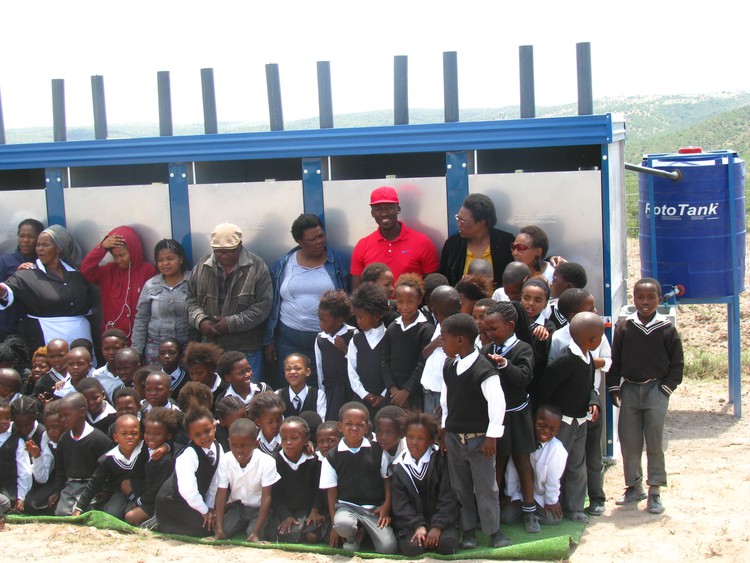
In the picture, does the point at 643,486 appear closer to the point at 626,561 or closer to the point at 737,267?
the point at 626,561

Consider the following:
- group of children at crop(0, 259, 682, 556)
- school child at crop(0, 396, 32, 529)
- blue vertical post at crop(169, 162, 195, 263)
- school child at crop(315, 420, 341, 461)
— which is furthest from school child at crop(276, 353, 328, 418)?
blue vertical post at crop(169, 162, 195, 263)

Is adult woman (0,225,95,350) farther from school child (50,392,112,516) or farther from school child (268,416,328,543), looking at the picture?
school child (268,416,328,543)

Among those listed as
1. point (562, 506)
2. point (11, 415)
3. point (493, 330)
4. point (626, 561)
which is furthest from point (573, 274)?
point (11, 415)

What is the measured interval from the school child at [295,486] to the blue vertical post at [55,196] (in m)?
3.28

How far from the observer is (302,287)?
657 centimetres

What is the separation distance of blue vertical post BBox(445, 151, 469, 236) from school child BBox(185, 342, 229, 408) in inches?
74.9

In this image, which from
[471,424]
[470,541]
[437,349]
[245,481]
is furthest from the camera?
[437,349]

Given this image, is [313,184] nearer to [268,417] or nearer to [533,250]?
[533,250]

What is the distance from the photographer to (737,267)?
7.83m

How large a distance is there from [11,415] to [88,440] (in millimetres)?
586

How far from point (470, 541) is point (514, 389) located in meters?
0.86

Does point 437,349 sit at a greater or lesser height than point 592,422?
greater

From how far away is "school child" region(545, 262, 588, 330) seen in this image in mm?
5762

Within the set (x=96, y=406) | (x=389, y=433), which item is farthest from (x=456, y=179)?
(x=96, y=406)
